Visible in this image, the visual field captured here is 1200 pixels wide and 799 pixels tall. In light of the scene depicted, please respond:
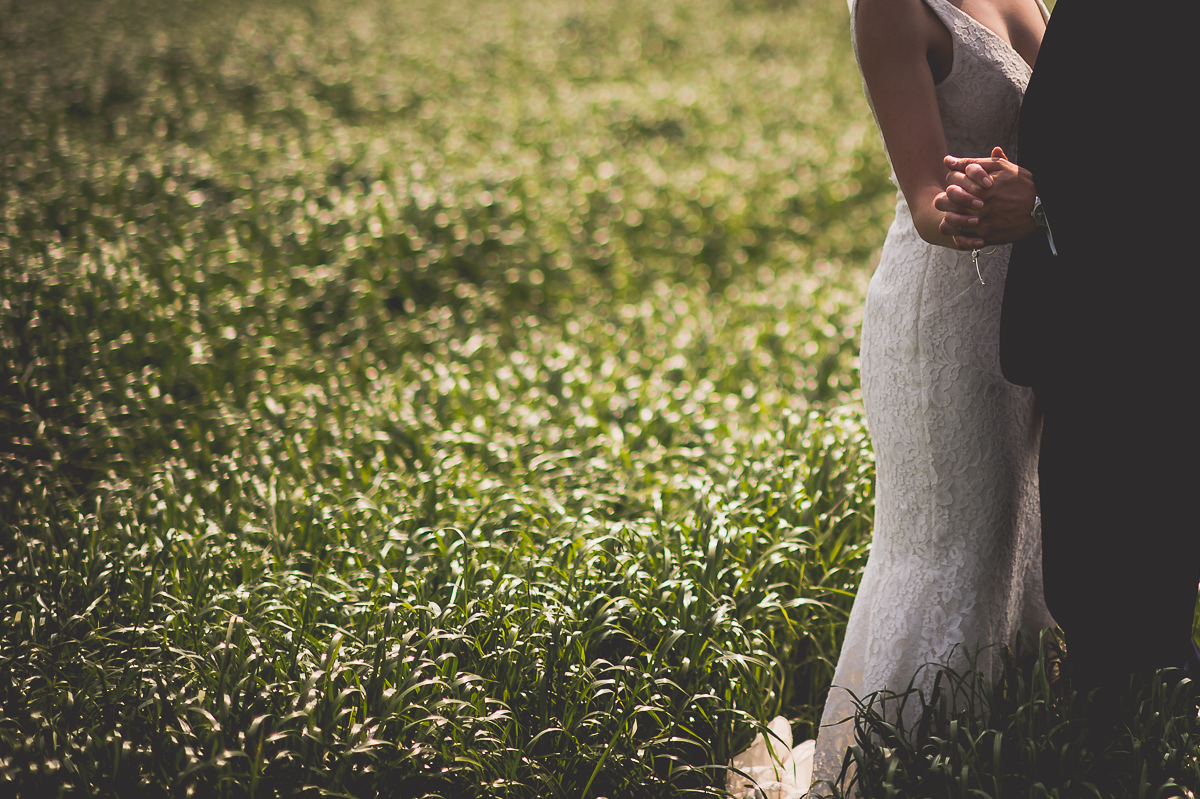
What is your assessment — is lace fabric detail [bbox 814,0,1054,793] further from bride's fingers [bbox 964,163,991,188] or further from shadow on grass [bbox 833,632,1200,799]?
bride's fingers [bbox 964,163,991,188]

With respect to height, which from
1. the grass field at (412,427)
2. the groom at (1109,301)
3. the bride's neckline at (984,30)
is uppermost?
the bride's neckline at (984,30)

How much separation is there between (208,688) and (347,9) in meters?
11.9

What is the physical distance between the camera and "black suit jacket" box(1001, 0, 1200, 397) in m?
1.64

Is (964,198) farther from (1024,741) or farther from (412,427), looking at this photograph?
(412,427)

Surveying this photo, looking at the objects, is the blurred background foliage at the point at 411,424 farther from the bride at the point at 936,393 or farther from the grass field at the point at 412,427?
the bride at the point at 936,393

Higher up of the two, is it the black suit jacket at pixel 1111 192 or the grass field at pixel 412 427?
the black suit jacket at pixel 1111 192

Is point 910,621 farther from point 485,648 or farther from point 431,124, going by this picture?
point 431,124

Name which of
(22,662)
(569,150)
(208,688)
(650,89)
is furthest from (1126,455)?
(650,89)

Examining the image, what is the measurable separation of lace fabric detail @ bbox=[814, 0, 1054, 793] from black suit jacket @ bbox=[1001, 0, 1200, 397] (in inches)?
7.1

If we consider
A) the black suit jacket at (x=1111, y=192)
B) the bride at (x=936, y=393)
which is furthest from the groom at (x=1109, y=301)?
the bride at (x=936, y=393)

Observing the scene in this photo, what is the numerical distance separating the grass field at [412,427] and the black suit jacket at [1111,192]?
94 centimetres

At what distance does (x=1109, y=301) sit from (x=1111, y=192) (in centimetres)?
23

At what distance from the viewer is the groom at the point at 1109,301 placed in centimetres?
166

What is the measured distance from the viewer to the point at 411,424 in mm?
4125
